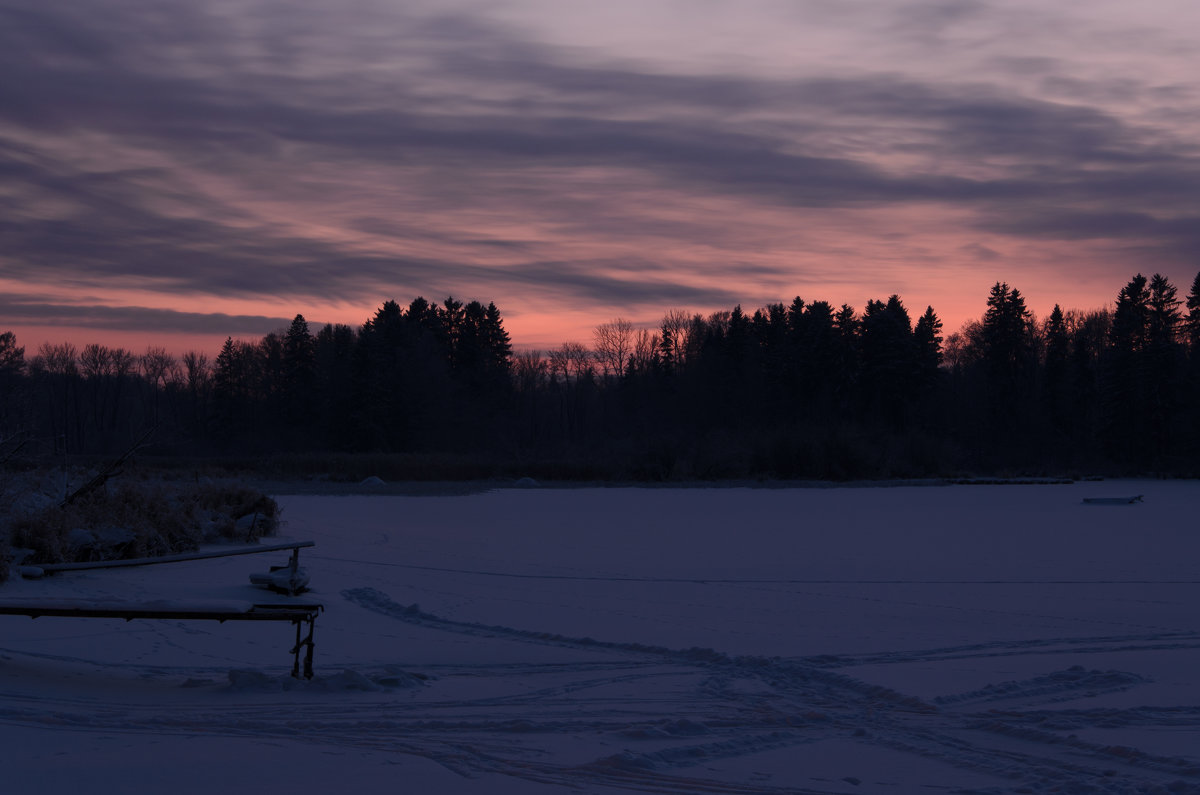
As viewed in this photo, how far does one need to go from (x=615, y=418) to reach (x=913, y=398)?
22349 millimetres

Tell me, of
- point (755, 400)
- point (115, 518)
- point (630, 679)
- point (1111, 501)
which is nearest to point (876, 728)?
point (630, 679)

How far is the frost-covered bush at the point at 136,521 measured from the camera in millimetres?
12109

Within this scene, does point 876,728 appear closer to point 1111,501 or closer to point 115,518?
point 115,518

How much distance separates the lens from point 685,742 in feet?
18.4

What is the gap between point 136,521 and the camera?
1360 cm

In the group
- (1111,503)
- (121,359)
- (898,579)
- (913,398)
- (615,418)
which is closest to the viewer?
(898,579)

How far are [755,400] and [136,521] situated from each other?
181 feet

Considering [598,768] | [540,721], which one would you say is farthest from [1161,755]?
[540,721]

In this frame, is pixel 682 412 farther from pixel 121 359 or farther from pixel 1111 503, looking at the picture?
pixel 121 359

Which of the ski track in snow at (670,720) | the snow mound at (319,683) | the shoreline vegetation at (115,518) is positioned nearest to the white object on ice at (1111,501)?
the shoreline vegetation at (115,518)

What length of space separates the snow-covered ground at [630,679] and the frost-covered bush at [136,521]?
742mm

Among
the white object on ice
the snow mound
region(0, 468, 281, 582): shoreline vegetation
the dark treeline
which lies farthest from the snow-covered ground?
the dark treeline

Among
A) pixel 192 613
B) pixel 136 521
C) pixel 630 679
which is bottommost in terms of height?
pixel 630 679

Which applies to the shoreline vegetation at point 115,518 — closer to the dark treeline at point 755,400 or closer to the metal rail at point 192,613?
the metal rail at point 192,613
